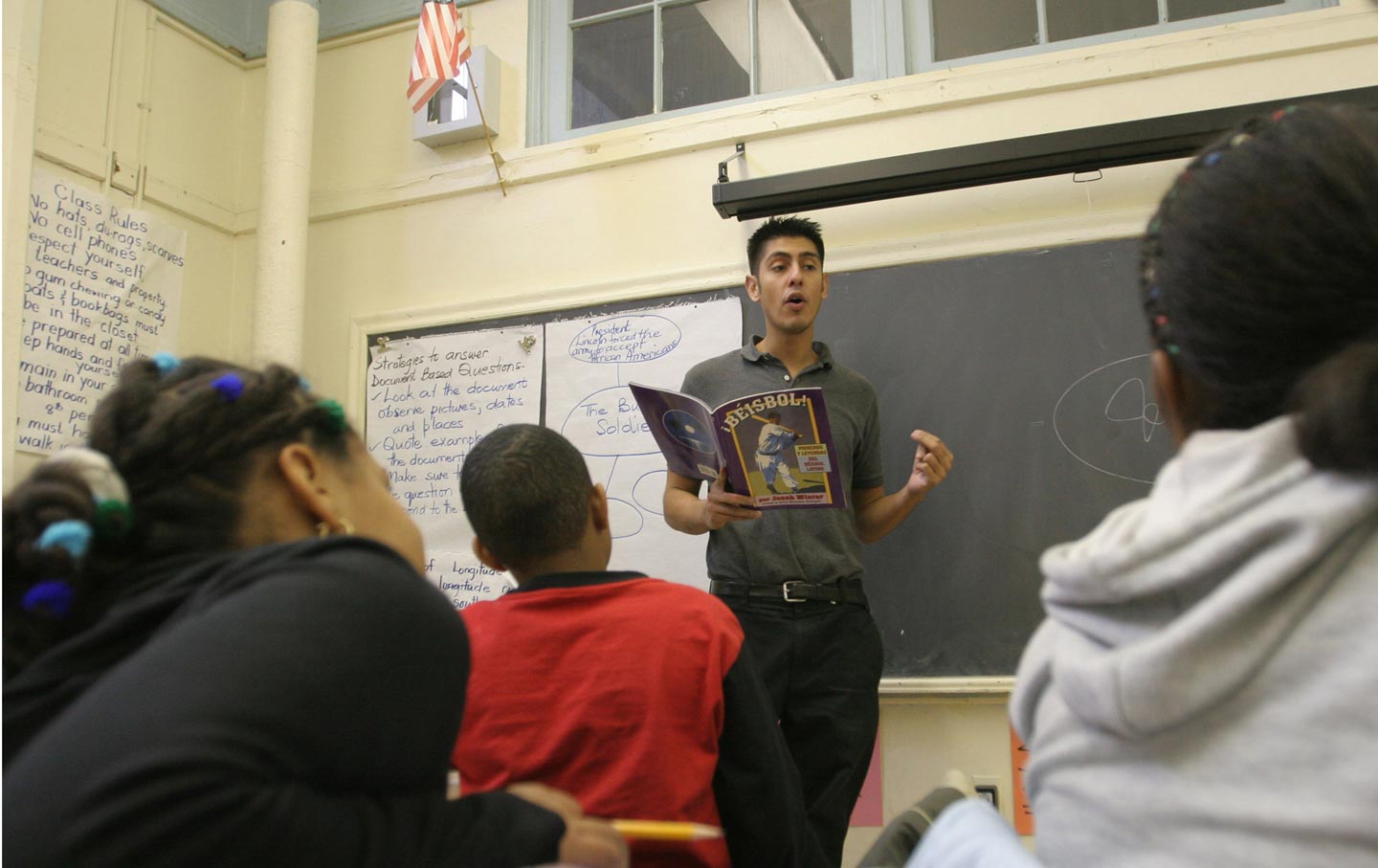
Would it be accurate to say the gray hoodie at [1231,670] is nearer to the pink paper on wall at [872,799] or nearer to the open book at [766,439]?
the open book at [766,439]

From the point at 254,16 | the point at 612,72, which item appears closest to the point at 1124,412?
the point at 612,72

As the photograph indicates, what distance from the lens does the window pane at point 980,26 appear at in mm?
3047

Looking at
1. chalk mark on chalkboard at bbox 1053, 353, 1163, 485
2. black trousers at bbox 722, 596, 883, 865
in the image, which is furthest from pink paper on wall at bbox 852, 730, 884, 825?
chalk mark on chalkboard at bbox 1053, 353, 1163, 485

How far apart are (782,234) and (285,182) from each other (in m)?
1.92

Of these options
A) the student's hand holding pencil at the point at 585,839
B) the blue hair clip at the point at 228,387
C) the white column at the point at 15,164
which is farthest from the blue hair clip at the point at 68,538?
the white column at the point at 15,164

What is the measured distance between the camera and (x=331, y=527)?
102cm

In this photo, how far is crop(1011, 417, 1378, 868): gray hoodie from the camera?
1.91 ft

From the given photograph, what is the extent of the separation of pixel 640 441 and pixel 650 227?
2.27 feet

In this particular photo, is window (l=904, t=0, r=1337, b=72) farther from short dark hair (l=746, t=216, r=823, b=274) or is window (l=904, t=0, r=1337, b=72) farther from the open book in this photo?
the open book

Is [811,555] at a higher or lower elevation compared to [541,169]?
lower

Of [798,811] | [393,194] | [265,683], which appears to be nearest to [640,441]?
[393,194]

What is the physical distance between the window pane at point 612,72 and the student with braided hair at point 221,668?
8.98 ft

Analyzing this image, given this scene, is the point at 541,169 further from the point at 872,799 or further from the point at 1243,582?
the point at 1243,582

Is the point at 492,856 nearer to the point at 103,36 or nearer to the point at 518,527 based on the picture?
the point at 518,527
